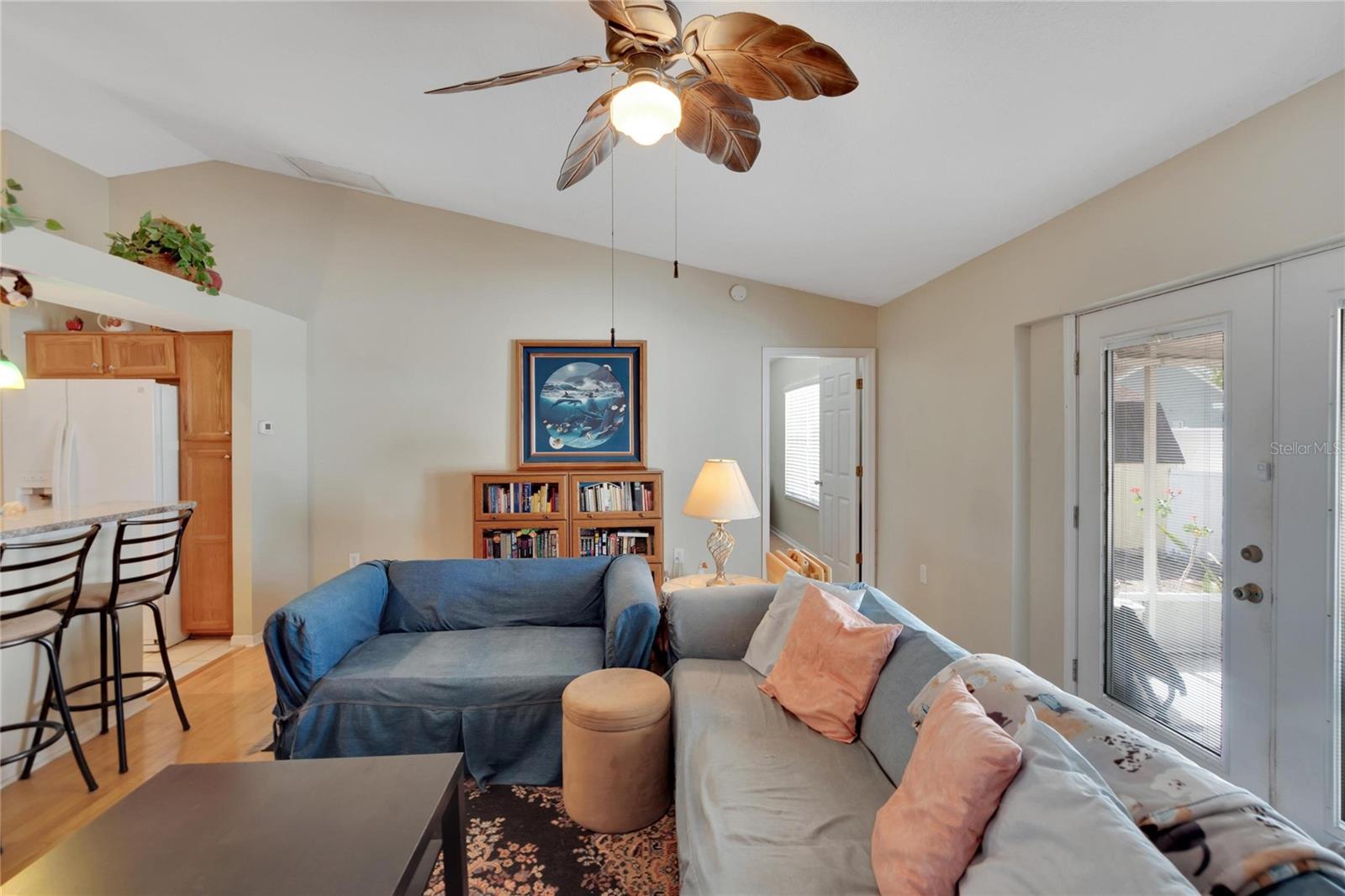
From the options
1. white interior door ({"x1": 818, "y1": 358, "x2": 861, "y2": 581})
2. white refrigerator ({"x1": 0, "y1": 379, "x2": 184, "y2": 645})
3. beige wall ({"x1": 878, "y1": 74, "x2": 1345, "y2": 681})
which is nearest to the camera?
beige wall ({"x1": 878, "y1": 74, "x2": 1345, "y2": 681})

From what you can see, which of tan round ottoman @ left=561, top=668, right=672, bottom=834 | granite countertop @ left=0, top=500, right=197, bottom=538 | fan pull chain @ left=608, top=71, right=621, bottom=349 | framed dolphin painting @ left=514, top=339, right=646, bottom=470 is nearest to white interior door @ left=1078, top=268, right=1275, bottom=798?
tan round ottoman @ left=561, top=668, right=672, bottom=834

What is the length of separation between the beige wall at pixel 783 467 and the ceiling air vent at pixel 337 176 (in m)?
3.72

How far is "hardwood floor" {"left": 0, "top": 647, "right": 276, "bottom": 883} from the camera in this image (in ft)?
6.30

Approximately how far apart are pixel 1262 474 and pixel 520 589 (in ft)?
9.45

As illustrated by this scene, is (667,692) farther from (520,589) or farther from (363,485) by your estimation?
(363,485)

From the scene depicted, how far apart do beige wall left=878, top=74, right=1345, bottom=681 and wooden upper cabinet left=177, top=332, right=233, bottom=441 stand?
15.2ft

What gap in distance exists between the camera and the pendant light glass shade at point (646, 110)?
136 centimetres

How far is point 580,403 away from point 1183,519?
11.3 feet

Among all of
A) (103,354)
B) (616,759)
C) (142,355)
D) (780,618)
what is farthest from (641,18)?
(103,354)

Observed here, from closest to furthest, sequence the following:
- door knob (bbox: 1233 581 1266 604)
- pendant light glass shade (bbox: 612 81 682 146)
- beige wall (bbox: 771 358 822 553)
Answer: pendant light glass shade (bbox: 612 81 682 146) → door knob (bbox: 1233 581 1266 604) → beige wall (bbox: 771 358 822 553)

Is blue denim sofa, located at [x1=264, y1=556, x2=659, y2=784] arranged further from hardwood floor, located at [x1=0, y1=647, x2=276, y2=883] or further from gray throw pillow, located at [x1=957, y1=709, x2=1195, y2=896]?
gray throw pillow, located at [x1=957, y1=709, x2=1195, y2=896]

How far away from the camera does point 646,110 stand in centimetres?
137

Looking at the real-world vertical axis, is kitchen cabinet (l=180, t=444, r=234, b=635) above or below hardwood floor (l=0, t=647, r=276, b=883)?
above

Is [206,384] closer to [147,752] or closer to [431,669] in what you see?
[147,752]
